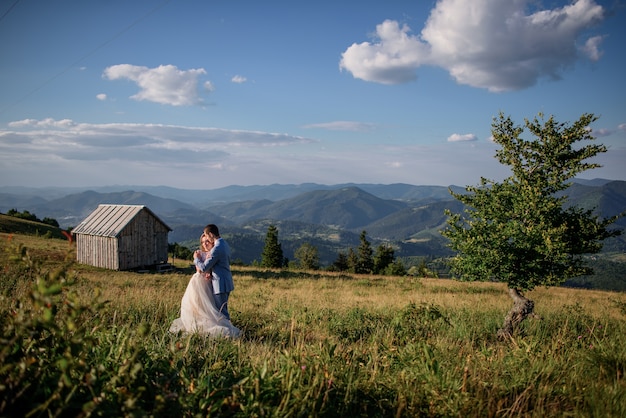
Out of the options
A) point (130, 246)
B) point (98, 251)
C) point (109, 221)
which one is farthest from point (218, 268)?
point (109, 221)

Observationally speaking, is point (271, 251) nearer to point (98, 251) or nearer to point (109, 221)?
point (109, 221)

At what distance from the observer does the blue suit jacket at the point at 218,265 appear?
287 inches

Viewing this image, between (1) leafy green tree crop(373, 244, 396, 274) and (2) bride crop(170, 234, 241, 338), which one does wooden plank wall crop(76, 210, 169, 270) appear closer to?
(2) bride crop(170, 234, 241, 338)

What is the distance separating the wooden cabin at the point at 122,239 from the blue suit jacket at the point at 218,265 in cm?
2320

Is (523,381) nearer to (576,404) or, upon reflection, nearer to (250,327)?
(576,404)

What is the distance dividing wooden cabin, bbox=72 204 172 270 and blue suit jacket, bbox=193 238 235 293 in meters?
23.2

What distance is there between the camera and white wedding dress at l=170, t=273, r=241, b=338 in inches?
273

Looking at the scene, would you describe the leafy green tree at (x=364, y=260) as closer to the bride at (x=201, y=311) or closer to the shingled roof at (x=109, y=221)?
the shingled roof at (x=109, y=221)

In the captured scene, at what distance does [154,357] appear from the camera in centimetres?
342

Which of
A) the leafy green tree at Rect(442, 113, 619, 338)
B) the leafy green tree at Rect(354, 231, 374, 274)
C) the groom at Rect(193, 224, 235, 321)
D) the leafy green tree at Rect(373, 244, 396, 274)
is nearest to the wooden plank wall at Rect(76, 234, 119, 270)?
the groom at Rect(193, 224, 235, 321)

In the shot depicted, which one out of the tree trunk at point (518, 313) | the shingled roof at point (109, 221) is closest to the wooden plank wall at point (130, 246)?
the shingled roof at point (109, 221)

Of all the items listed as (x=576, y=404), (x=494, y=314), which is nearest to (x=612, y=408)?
(x=576, y=404)

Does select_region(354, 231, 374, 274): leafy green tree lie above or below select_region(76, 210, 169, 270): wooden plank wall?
below

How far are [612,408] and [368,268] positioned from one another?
212 ft
